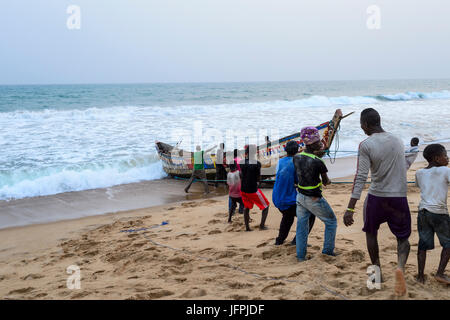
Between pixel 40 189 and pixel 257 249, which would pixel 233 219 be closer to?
pixel 257 249

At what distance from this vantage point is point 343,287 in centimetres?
365

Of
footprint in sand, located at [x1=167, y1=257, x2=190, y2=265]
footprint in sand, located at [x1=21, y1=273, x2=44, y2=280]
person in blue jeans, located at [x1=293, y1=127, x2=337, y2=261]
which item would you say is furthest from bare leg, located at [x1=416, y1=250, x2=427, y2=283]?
footprint in sand, located at [x1=21, y1=273, x2=44, y2=280]

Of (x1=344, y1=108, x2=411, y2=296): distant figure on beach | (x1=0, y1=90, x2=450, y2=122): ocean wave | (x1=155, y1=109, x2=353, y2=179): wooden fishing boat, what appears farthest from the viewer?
(x1=0, y1=90, x2=450, y2=122): ocean wave

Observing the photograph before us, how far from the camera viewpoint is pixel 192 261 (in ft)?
15.9

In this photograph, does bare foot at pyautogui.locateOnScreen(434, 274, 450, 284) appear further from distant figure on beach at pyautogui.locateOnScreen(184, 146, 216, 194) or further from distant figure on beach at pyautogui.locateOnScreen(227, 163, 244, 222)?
distant figure on beach at pyautogui.locateOnScreen(184, 146, 216, 194)

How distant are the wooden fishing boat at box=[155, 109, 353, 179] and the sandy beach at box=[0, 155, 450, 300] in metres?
2.76

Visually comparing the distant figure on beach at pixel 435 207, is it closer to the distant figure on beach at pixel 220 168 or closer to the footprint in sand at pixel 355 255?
the footprint in sand at pixel 355 255

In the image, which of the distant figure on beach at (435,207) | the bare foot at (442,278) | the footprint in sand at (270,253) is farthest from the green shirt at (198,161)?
the bare foot at (442,278)

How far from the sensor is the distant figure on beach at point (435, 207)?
354cm

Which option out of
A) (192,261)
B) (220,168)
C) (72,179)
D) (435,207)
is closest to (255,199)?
(192,261)

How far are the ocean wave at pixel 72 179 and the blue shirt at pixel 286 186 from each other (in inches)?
305

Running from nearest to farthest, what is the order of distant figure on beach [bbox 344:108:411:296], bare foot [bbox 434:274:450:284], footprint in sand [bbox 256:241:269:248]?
distant figure on beach [bbox 344:108:411:296] < bare foot [bbox 434:274:450:284] < footprint in sand [bbox 256:241:269:248]

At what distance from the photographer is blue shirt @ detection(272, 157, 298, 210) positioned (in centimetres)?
492

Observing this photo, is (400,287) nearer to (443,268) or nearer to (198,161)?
(443,268)
